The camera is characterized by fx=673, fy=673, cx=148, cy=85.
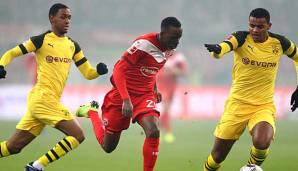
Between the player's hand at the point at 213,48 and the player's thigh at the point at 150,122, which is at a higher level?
the player's hand at the point at 213,48

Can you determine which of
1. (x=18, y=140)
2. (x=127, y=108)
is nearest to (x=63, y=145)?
(x=18, y=140)

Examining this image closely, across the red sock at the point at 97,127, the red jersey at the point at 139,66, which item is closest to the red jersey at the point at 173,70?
the red sock at the point at 97,127

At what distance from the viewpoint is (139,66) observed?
889 centimetres

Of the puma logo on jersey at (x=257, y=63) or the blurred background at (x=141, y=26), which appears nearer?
the puma logo on jersey at (x=257, y=63)

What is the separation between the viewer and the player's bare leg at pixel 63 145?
29.5 feet

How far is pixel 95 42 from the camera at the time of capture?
39.6m

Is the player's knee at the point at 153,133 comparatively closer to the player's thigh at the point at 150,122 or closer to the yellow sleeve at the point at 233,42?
the player's thigh at the point at 150,122

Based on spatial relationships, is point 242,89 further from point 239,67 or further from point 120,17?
point 120,17

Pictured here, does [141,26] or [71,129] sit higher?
[71,129]

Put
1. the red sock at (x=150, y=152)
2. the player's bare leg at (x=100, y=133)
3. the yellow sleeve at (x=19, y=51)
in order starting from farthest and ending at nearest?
the player's bare leg at (x=100, y=133), the yellow sleeve at (x=19, y=51), the red sock at (x=150, y=152)

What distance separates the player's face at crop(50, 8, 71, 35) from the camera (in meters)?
9.53

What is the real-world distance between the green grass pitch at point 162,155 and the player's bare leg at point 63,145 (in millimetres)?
2030

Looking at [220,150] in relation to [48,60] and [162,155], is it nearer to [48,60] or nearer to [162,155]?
[48,60]

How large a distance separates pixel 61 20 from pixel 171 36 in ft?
6.17
